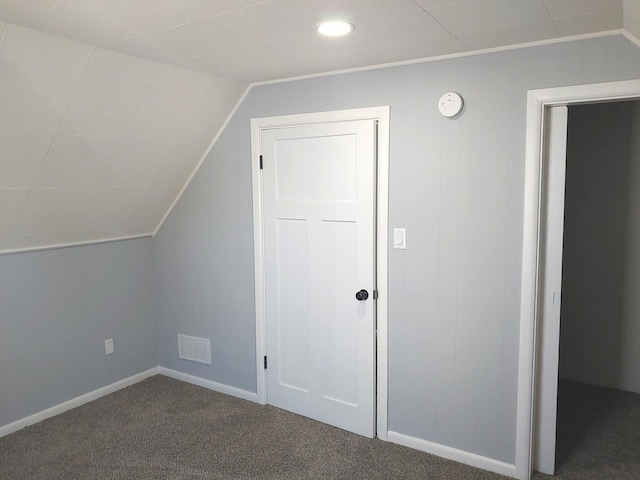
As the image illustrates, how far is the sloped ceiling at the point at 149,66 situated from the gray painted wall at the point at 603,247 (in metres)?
1.57

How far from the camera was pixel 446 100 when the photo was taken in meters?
2.52

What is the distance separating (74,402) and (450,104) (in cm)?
305

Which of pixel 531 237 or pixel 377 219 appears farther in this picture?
pixel 377 219

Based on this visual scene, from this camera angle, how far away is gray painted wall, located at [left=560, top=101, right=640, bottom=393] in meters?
3.42

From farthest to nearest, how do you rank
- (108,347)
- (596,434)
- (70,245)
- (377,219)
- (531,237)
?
(108,347), (70,245), (596,434), (377,219), (531,237)

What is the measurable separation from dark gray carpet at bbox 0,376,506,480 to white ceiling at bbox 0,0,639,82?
7.03 ft

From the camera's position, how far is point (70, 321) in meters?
3.32

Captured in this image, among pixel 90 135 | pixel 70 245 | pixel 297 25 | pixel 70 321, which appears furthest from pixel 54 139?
pixel 297 25

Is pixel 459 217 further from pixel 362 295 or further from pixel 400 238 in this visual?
pixel 362 295

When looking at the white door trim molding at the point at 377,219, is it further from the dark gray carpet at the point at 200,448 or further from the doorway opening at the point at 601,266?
the doorway opening at the point at 601,266

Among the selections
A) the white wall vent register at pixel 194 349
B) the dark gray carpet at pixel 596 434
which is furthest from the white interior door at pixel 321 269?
the dark gray carpet at pixel 596 434

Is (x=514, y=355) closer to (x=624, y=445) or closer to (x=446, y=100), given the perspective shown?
(x=624, y=445)

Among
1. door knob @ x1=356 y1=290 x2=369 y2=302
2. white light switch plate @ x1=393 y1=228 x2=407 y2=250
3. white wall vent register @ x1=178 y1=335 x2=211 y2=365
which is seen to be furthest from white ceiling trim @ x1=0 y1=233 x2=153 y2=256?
white light switch plate @ x1=393 y1=228 x2=407 y2=250

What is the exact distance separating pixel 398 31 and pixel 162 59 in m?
1.20
